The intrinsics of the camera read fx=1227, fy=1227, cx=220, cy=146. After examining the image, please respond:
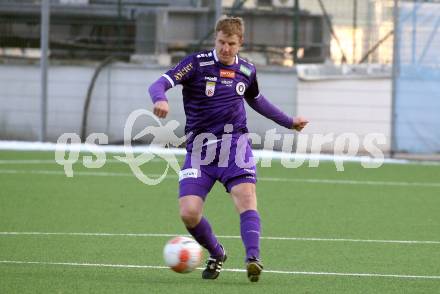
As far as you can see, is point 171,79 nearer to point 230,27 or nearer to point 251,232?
point 230,27

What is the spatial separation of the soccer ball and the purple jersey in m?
0.86

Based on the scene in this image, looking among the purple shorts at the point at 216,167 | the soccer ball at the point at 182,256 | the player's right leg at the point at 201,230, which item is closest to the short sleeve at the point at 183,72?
the purple shorts at the point at 216,167

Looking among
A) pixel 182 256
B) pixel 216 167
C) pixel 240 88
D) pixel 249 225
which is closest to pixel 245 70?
pixel 240 88

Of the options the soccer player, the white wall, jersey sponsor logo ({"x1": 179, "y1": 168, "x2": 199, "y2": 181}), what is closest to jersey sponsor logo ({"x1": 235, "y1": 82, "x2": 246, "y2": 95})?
the soccer player

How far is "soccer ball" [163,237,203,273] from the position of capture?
8078mm

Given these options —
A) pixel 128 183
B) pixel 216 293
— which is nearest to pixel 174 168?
pixel 128 183

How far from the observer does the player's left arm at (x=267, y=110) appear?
28.9ft

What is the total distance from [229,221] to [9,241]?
264 cm

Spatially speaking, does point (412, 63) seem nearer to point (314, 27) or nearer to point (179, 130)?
point (314, 27)

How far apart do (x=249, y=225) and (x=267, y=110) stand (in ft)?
3.59

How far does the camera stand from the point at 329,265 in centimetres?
922

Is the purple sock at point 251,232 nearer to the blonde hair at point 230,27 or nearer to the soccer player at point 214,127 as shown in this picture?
the soccer player at point 214,127

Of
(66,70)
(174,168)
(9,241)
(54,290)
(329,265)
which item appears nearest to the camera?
(54,290)

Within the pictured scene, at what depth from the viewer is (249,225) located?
819cm
